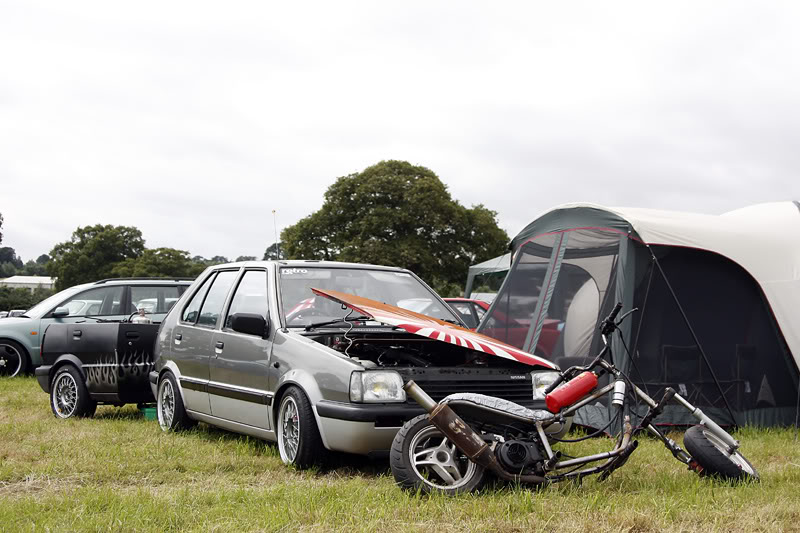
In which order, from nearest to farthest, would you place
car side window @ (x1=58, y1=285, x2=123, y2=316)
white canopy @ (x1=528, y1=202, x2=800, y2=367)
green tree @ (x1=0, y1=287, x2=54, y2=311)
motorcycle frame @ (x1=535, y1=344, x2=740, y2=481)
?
motorcycle frame @ (x1=535, y1=344, x2=740, y2=481) → white canopy @ (x1=528, y1=202, x2=800, y2=367) → car side window @ (x1=58, y1=285, x2=123, y2=316) → green tree @ (x1=0, y1=287, x2=54, y2=311)

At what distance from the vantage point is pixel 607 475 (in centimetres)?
546

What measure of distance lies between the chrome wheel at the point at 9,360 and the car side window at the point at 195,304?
6.66 meters

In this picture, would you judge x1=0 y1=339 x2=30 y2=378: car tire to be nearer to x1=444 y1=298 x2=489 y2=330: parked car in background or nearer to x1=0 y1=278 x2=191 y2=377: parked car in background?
x1=0 y1=278 x2=191 y2=377: parked car in background

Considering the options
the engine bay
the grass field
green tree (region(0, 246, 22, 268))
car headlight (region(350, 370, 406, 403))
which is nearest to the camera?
the grass field

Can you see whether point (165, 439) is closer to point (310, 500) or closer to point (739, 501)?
point (310, 500)

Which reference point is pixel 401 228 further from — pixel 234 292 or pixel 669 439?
pixel 669 439

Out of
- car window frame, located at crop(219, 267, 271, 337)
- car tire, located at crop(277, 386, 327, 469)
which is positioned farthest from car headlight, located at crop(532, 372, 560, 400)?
car window frame, located at crop(219, 267, 271, 337)

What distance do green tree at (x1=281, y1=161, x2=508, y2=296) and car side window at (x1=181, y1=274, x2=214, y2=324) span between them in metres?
35.5

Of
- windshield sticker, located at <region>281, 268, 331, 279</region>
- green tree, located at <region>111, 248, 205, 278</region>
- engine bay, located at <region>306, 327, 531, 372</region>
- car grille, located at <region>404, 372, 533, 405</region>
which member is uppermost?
green tree, located at <region>111, 248, 205, 278</region>

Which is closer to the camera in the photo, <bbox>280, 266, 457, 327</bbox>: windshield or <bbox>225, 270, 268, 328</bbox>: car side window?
<bbox>280, 266, 457, 327</bbox>: windshield

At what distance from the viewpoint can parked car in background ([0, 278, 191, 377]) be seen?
12.5 m

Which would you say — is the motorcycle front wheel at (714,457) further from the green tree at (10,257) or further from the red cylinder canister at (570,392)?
the green tree at (10,257)

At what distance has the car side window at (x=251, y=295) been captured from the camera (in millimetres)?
7090

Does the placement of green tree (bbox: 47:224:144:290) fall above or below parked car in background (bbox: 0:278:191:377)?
above
